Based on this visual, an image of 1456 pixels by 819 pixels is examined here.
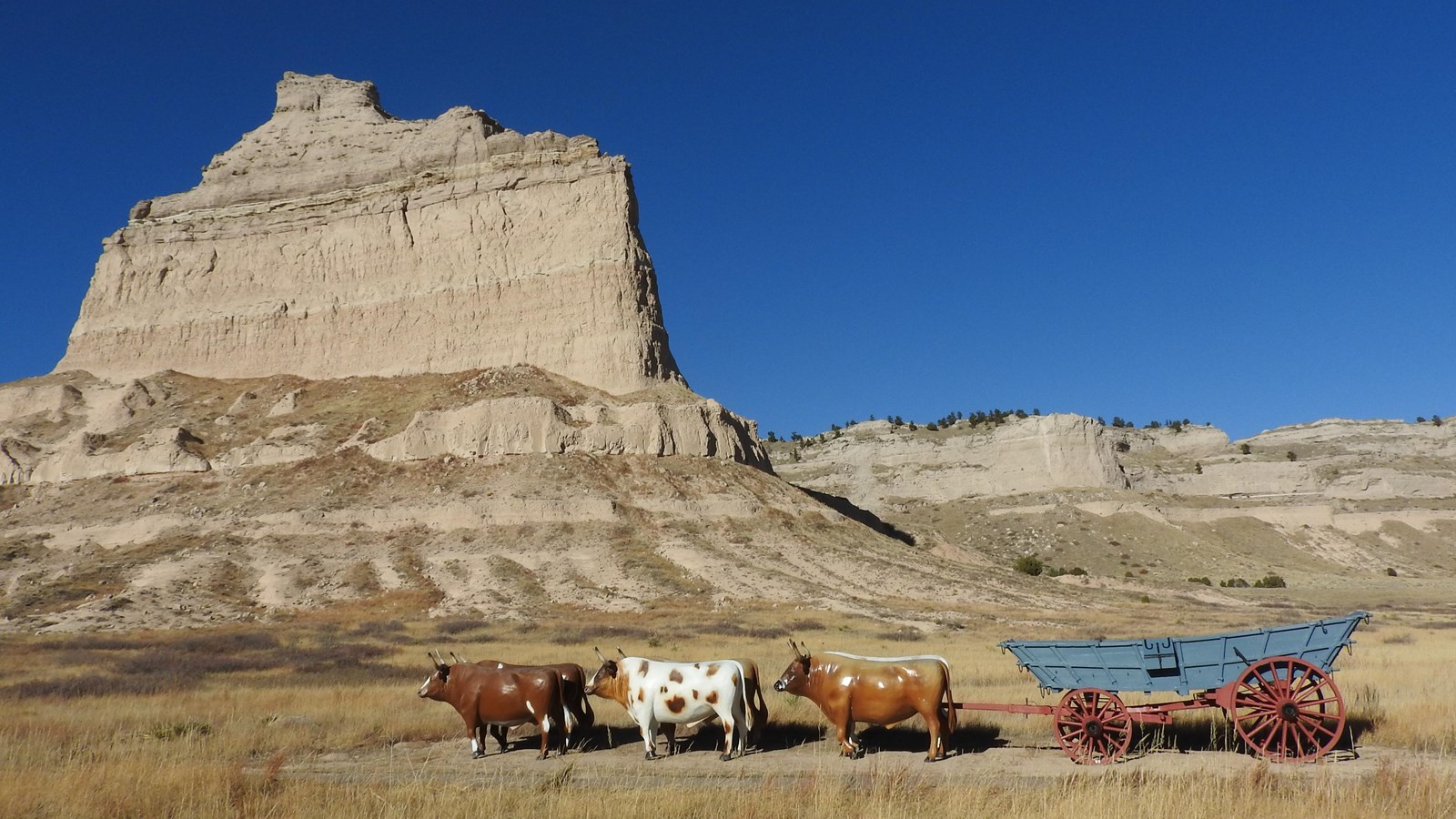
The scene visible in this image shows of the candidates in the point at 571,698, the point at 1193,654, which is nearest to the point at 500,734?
the point at 571,698

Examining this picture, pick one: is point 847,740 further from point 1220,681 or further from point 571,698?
point 1220,681

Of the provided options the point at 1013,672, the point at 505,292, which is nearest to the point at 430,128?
the point at 505,292

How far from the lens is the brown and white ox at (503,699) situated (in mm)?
10367

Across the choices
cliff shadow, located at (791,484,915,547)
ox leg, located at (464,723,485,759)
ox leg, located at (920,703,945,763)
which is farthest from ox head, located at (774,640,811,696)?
cliff shadow, located at (791,484,915,547)

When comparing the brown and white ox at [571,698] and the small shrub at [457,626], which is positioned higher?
the small shrub at [457,626]

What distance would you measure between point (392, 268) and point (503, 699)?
61.1 metres

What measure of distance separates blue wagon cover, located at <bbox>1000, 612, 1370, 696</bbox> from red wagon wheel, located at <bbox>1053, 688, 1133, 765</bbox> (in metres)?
0.19

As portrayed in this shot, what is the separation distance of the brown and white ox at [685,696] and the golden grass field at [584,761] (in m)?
0.43

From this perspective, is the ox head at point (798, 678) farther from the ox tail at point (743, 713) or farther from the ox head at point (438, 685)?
the ox head at point (438, 685)

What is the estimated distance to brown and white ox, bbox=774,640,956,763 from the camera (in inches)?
371

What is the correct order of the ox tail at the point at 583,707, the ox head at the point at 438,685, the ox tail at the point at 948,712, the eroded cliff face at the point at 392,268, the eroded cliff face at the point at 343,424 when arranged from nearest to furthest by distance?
the ox tail at the point at 948,712, the ox head at the point at 438,685, the ox tail at the point at 583,707, the eroded cliff face at the point at 343,424, the eroded cliff face at the point at 392,268

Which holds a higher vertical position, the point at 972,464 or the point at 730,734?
the point at 972,464

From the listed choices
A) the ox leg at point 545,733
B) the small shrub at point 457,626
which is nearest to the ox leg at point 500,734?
the ox leg at point 545,733

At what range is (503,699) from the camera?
34.1 feet
